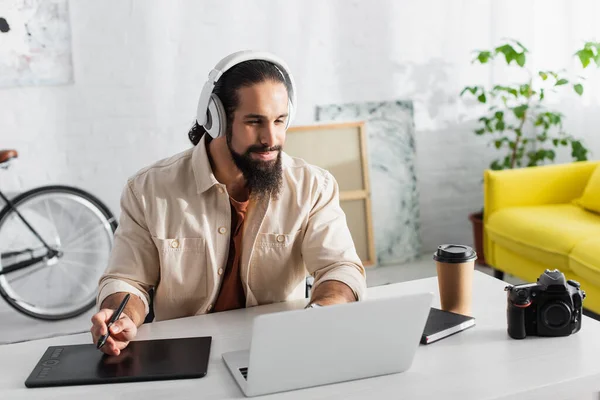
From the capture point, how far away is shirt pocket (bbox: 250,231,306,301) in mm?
1925

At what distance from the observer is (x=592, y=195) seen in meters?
3.53

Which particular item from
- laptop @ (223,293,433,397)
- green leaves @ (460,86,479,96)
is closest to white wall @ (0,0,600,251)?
green leaves @ (460,86,479,96)

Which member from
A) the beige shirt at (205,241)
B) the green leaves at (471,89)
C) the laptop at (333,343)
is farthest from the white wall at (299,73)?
the laptop at (333,343)

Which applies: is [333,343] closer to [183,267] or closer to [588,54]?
[183,267]

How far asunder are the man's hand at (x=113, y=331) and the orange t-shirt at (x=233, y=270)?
40 centimetres

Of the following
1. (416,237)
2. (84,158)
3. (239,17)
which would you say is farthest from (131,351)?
(416,237)

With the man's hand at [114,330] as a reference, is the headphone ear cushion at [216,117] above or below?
above

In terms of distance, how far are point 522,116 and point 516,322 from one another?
2.75m

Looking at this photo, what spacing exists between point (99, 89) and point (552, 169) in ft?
7.14

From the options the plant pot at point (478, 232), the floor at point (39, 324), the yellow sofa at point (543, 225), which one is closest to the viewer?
the yellow sofa at point (543, 225)

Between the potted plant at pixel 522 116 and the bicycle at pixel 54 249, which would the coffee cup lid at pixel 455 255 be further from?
the potted plant at pixel 522 116

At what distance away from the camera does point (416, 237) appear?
14.3ft

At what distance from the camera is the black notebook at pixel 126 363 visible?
4.65ft

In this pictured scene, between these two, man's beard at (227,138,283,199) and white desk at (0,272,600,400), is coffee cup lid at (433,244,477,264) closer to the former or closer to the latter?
white desk at (0,272,600,400)
